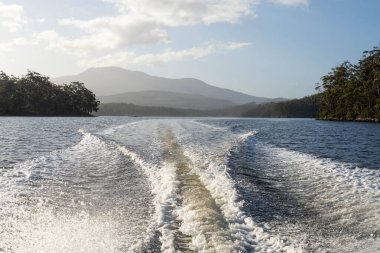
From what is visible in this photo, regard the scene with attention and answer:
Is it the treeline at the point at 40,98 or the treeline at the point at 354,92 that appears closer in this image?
the treeline at the point at 354,92

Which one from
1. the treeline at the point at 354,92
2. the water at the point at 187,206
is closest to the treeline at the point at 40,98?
the treeline at the point at 354,92

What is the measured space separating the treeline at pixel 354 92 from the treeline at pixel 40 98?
97226 mm

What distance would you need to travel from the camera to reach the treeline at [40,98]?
5728 inches

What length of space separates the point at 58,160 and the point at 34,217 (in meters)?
10.9

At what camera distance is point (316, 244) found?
8.97 metres

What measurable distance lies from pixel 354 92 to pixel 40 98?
11115 cm

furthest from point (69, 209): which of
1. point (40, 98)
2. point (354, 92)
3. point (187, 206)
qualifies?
point (40, 98)

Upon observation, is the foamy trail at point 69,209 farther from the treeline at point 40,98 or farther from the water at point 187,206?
the treeline at point 40,98

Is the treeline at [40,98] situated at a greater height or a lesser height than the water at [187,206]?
greater

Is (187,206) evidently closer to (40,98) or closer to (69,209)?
(69,209)

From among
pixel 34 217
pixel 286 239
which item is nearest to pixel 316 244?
pixel 286 239

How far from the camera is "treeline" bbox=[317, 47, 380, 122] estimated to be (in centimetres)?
10067

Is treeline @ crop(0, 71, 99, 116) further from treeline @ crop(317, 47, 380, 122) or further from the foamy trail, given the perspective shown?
the foamy trail

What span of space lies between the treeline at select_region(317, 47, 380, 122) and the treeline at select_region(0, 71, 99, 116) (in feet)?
319
